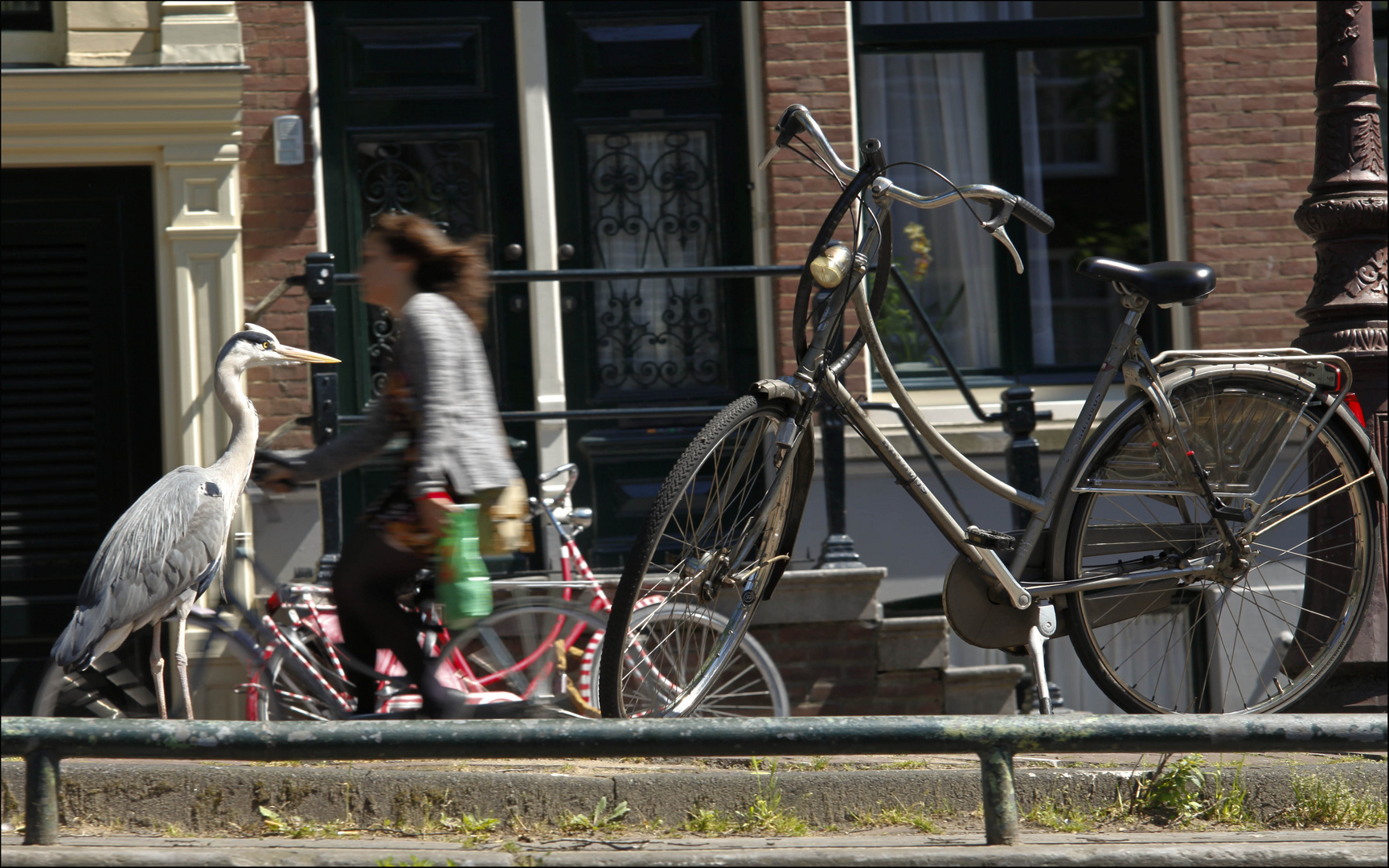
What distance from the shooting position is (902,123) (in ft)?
22.9

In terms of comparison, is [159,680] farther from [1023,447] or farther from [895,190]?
[1023,447]

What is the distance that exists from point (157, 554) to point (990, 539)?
2.55 m

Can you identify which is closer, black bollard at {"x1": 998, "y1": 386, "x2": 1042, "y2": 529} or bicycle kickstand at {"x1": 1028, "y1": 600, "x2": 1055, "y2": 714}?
bicycle kickstand at {"x1": 1028, "y1": 600, "x2": 1055, "y2": 714}

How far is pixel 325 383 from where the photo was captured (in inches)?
203

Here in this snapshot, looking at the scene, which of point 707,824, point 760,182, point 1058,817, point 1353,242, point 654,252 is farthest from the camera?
point 654,252

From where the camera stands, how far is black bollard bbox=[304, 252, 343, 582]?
5.04m

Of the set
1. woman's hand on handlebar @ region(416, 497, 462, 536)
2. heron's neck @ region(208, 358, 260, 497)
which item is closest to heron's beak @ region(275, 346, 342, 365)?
heron's neck @ region(208, 358, 260, 497)

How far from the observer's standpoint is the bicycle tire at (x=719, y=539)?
10.2 ft

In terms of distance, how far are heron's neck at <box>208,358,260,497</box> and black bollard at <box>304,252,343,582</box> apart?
2.84 feet

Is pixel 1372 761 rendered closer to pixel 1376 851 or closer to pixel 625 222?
pixel 1376 851

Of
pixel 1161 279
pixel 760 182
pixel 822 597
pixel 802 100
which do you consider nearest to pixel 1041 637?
pixel 1161 279

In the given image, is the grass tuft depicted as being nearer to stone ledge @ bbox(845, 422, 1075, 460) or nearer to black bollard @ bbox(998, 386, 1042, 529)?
black bollard @ bbox(998, 386, 1042, 529)

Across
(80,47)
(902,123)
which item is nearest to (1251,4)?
(902,123)

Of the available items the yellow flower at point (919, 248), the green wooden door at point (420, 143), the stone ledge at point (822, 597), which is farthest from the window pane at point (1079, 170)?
the green wooden door at point (420, 143)
